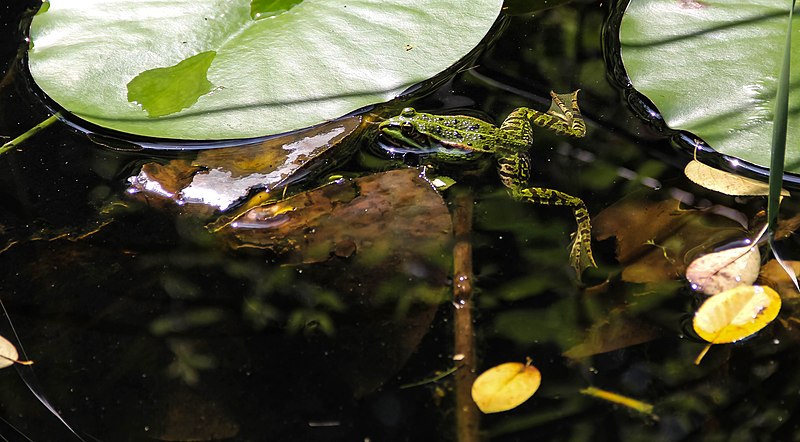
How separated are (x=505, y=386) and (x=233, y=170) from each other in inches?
43.3

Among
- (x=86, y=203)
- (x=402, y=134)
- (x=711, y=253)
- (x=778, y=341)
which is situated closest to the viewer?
(x=778, y=341)

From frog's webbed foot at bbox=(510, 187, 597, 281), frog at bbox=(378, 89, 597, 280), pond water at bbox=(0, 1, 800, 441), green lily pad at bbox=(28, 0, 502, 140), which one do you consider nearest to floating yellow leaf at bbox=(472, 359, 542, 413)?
pond water at bbox=(0, 1, 800, 441)

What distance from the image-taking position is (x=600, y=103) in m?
2.58

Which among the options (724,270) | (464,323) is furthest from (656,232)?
(464,323)

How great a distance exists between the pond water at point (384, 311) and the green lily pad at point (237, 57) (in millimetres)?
213

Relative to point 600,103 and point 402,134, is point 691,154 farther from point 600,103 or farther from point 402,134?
point 402,134

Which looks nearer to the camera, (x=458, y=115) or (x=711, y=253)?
(x=711, y=253)

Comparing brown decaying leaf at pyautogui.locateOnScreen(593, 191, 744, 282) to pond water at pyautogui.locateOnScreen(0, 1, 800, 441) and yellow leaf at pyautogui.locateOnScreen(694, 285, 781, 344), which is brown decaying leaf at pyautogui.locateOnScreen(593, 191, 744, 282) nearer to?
pond water at pyautogui.locateOnScreen(0, 1, 800, 441)

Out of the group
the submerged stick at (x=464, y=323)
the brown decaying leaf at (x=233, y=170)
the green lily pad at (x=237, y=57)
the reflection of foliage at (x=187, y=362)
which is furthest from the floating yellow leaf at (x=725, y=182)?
the reflection of foliage at (x=187, y=362)

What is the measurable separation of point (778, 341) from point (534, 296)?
2.15ft

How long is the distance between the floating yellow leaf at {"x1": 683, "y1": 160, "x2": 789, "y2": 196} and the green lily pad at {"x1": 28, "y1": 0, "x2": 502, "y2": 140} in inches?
33.2

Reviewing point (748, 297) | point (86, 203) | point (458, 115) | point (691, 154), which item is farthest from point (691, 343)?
point (86, 203)

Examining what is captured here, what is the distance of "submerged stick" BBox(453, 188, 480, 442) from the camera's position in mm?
1837

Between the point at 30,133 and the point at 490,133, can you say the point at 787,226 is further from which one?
the point at 30,133
